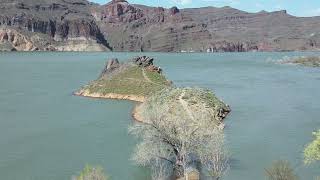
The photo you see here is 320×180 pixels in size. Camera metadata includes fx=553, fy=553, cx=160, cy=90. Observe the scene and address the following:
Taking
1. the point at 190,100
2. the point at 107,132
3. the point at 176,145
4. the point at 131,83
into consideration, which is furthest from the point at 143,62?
the point at 176,145

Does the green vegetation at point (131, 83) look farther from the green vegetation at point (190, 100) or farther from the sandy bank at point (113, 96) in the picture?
the green vegetation at point (190, 100)

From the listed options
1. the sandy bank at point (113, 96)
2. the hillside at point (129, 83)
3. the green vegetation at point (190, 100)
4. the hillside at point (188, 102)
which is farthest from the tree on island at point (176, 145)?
the sandy bank at point (113, 96)

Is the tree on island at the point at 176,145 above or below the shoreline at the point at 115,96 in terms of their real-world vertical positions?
above

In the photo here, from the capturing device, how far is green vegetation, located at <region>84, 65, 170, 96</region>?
99.6 meters

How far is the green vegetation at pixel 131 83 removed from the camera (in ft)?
327

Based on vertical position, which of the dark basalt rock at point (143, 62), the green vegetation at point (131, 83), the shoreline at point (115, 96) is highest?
the dark basalt rock at point (143, 62)

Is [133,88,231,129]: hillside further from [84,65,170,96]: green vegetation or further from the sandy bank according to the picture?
[84,65,170,96]: green vegetation

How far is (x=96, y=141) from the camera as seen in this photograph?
62.3 m

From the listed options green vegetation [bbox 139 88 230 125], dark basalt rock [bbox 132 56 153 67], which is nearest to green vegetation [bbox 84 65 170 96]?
dark basalt rock [bbox 132 56 153 67]

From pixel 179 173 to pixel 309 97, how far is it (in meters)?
66.5

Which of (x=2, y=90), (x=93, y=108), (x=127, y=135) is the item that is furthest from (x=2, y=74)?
(x=127, y=135)

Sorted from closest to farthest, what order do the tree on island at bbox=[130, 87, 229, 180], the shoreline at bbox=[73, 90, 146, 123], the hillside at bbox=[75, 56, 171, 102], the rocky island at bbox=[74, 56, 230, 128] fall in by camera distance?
the tree on island at bbox=[130, 87, 229, 180] → the rocky island at bbox=[74, 56, 230, 128] → the shoreline at bbox=[73, 90, 146, 123] → the hillside at bbox=[75, 56, 171, 102]

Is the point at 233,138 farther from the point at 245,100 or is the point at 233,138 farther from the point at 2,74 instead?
the point at 2,74

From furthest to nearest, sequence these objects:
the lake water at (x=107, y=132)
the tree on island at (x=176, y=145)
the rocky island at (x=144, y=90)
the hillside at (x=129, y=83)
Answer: the hillside at (x=129, y=83) < the rocky island at (x=144, y=90) < the lake water at (x=107, y=132) < the tree on island at (x=176, y=145)
